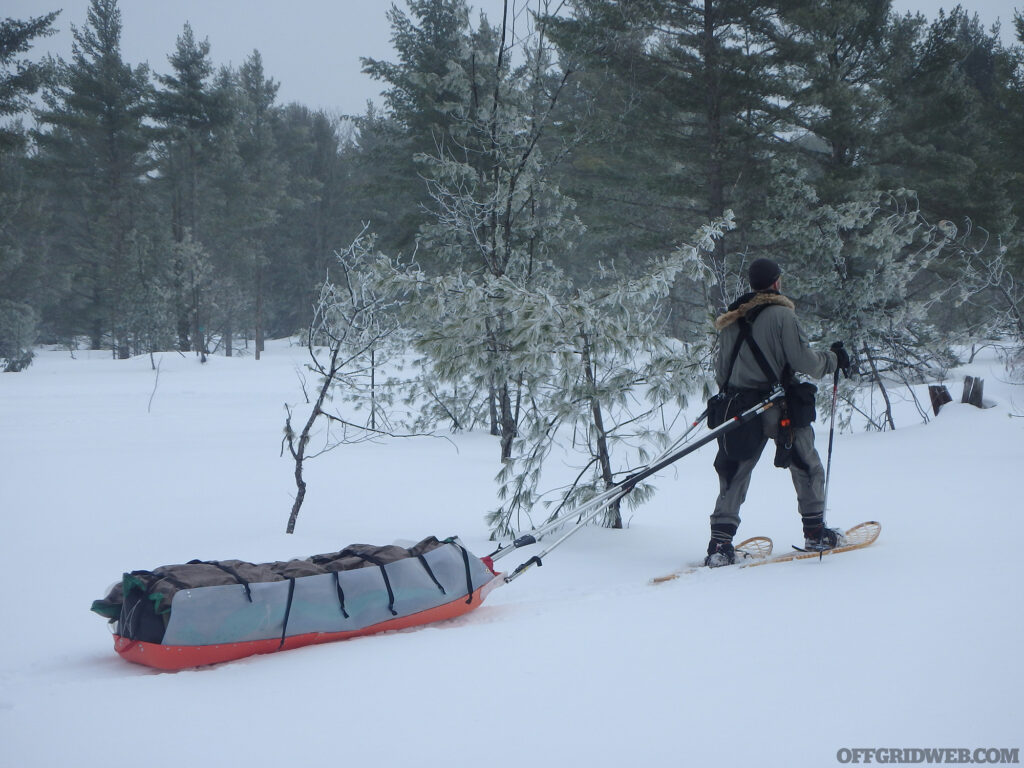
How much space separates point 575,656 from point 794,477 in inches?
92.1

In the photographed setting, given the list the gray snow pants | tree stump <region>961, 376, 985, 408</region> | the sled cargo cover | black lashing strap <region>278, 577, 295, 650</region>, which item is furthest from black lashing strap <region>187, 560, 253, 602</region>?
tree stump <region>961, 376, 985, 408</region>

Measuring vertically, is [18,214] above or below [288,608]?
above

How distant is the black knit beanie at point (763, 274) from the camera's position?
4602mm

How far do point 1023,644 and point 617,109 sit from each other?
1455 centimetres

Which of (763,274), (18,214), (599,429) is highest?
(18,214)

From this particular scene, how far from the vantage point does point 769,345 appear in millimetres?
4562

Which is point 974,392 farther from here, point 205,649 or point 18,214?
point 18,214

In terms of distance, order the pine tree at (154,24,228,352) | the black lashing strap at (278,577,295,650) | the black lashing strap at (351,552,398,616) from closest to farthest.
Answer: the black lashing strap at (278,577,295,650), the black lashing strap at (351,552,398,616), the pine tree at (154,24,228,352)

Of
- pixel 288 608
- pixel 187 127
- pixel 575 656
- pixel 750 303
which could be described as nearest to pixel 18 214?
pixel 187 127

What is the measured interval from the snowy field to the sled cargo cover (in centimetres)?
10

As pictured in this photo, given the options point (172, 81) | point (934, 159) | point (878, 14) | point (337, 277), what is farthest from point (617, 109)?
point (337, 277)

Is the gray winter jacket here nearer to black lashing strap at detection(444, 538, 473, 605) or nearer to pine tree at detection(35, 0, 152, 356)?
black lashing strap at detection(444, 538, 473, 605)

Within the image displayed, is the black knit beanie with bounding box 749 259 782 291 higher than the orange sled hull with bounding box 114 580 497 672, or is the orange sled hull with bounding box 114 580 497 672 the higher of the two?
the black knit beanie with bounding box 749 259 782 291

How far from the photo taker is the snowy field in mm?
2326
